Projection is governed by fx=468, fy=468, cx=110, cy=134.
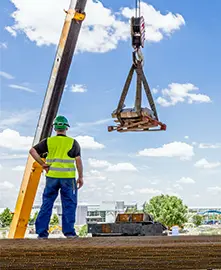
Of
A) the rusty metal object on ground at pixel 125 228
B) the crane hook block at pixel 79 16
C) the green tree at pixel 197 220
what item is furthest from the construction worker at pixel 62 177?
the green tree at pixel 197 220

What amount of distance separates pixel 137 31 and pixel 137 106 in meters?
1.64

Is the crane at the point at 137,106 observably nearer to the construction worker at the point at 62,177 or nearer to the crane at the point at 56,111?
the crane at the point at 56,111

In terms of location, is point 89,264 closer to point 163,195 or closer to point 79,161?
point 79,161

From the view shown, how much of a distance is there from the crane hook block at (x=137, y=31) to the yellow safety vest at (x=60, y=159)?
410cm

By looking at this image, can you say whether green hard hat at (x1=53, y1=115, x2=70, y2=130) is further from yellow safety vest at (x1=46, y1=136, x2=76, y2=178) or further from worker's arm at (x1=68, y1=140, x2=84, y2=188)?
worker's arm at (x1=68, y1=140, x2=84, y2=188)

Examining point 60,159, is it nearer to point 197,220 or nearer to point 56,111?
point 56,111

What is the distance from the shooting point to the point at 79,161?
18.6 ft

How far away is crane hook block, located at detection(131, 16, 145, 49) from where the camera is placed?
30.0 ft

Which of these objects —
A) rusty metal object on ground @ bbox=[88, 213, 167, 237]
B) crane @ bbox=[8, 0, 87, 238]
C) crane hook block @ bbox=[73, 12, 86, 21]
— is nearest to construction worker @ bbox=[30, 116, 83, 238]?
crane @ bbox=[8, 0, 87, 238]

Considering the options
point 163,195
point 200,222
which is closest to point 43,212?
point 163,195

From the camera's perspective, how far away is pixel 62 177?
5516 millimetres

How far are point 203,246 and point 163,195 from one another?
225 ft

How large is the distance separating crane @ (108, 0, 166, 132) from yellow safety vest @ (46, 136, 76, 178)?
303 centimetres

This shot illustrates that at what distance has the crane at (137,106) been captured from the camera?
28.0 ft
